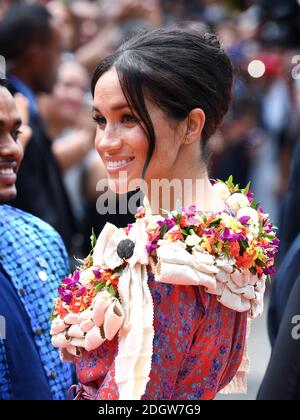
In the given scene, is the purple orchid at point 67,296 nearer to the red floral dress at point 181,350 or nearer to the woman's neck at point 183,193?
the red floral dress at point 181,350

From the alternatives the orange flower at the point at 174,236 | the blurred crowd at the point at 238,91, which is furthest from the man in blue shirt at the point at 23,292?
the blurred crowd at the point at 238,91

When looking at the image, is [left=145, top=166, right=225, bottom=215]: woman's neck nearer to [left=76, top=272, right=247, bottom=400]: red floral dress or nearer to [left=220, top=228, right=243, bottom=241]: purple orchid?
[left=220, top=228, right=243, bottom=241]: purple orchid

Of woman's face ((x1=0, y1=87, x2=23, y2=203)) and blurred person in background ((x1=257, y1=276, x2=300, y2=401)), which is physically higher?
woman's face ((x1=0, y1=87, x2=23, y2=203))

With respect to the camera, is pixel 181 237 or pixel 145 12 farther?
pixel 145 12

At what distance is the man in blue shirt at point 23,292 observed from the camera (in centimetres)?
326

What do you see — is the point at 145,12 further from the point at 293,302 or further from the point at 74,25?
the point at 293,302

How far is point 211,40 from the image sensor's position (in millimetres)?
2924

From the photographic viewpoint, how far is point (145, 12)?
29.2 feet

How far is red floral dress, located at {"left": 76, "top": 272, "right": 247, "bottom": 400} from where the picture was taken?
2705mm

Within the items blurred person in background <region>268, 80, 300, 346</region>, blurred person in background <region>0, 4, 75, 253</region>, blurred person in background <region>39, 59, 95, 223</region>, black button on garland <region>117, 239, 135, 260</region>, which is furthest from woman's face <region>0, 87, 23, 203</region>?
blurred person in background <region>39, 59, 95, 223</region>

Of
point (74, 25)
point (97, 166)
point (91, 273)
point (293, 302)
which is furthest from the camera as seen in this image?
point (74, 25)

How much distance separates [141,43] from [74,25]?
6145mm
